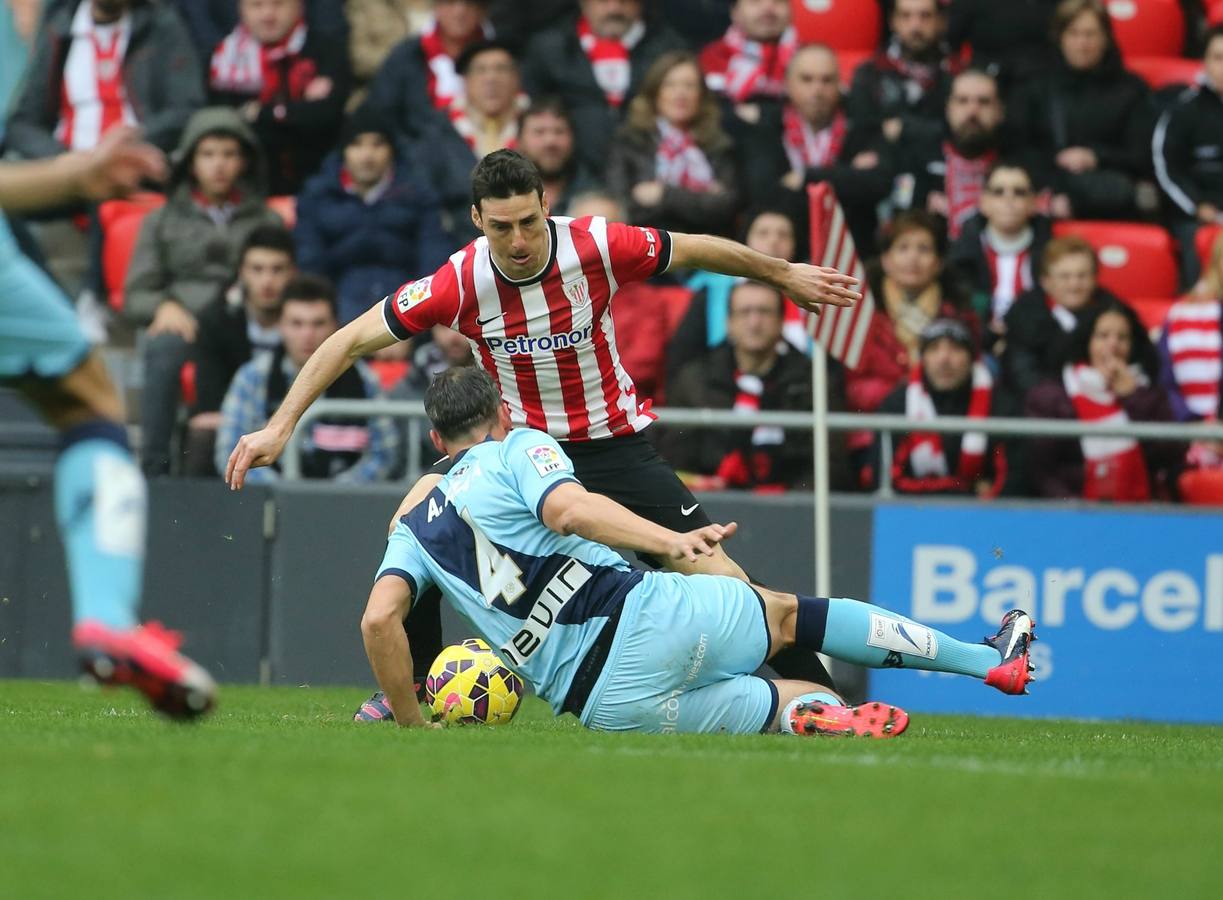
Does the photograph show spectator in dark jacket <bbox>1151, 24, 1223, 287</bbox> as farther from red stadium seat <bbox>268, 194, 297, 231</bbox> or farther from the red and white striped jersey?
the red and white striped jersey

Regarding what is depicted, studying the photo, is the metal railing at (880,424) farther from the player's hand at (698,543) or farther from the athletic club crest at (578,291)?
the player's hand at (698,543)

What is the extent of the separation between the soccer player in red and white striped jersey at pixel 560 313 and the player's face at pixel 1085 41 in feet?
21.0

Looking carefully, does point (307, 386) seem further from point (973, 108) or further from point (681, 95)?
point (973, 108)

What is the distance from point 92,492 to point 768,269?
3344 millimetres

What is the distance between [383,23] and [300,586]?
16.9ft

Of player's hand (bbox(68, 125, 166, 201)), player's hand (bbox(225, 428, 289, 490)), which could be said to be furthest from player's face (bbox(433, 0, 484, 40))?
player's hand (bbox(68, 125, 166, 201))

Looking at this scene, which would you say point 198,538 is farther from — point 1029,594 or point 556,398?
point 1029,594

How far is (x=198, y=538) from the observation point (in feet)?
35.8

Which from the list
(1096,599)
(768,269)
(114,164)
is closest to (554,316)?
(768,269)

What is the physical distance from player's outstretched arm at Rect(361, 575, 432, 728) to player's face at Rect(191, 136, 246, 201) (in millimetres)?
5947

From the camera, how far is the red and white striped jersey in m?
7.79

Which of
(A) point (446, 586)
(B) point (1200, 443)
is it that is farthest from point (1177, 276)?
(A) point (446, 586)

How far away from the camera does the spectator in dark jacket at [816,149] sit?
12.6m

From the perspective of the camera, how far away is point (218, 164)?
12.4 m
